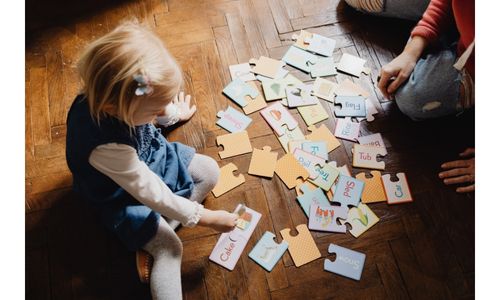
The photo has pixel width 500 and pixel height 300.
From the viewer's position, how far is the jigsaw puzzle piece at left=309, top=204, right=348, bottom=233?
149cm

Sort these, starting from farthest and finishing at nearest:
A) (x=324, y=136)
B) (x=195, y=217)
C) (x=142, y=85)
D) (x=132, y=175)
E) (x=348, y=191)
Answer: (x=324, y=136) < (x=348, y=191) < (x=195, y=217) < (x=132, y=175) < (x=142, y=85)

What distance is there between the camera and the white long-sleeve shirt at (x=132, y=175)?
1111mm

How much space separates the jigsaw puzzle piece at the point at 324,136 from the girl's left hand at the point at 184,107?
1.52 ft

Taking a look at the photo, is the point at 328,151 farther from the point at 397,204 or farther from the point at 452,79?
the point at 452,79

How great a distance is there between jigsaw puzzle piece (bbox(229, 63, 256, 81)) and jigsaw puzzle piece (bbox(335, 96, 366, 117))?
366 mm

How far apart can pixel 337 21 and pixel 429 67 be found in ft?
1.72

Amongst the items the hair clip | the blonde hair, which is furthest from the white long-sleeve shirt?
the hair clip

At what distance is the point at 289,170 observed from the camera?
1.59m

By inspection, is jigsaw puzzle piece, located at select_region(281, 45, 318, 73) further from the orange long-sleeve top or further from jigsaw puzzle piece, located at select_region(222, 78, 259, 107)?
the orange long-sleeve top

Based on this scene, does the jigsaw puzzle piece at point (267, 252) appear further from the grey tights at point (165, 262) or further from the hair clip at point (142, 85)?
the hair clip at point (142, 85)

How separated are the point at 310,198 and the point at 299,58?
626 mm

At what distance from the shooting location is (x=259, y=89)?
5.81ft

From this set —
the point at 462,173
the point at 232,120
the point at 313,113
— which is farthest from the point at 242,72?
the point at 462,173

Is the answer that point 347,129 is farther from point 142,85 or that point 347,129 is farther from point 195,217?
point 142,85
